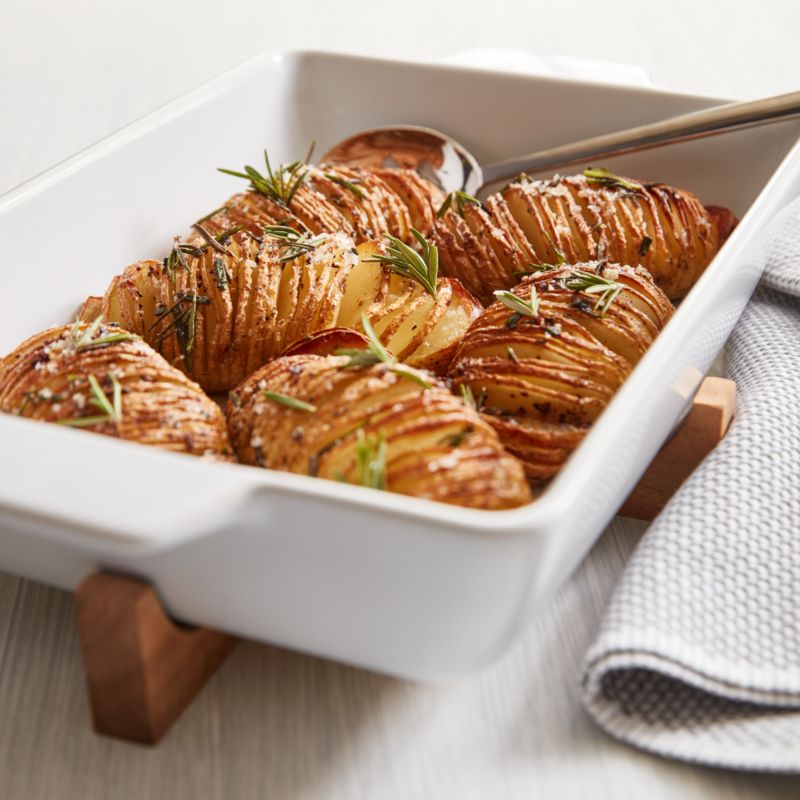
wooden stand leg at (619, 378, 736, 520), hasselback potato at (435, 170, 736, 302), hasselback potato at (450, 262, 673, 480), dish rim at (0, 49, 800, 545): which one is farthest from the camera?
hasselback potato at (435, 170, 736, 302)

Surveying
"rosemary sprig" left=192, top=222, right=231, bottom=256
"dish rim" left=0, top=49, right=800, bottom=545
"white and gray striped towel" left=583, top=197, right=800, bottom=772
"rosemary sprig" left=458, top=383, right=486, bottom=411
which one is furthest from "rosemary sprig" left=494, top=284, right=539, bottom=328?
"rosemary sprig" left=192, top=222, right=231, bottom=256

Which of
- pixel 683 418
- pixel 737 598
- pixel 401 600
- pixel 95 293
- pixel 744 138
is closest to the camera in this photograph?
pixel 401 600

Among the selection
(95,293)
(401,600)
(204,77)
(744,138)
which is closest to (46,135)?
(204,77)

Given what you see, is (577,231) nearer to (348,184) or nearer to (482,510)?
(348,184)

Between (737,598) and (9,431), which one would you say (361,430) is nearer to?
(9,431)

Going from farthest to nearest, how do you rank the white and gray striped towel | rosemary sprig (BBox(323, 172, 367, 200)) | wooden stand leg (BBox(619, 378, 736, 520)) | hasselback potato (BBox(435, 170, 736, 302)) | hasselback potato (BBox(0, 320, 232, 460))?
rosemary sprig (BBox(323, 172, 367, 200)) → hasselback potato (BBox(435, 170, 736, 302)) → wooden stand leg (BBox(619, 378, 736, 520)) → hasselback potato (BBox(0, 320, 232, 460)) → the white and gray striped towel

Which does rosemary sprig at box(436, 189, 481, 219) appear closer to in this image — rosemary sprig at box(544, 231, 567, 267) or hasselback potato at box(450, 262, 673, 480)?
rosemary sprig at box(544, 231, 567, 267)
